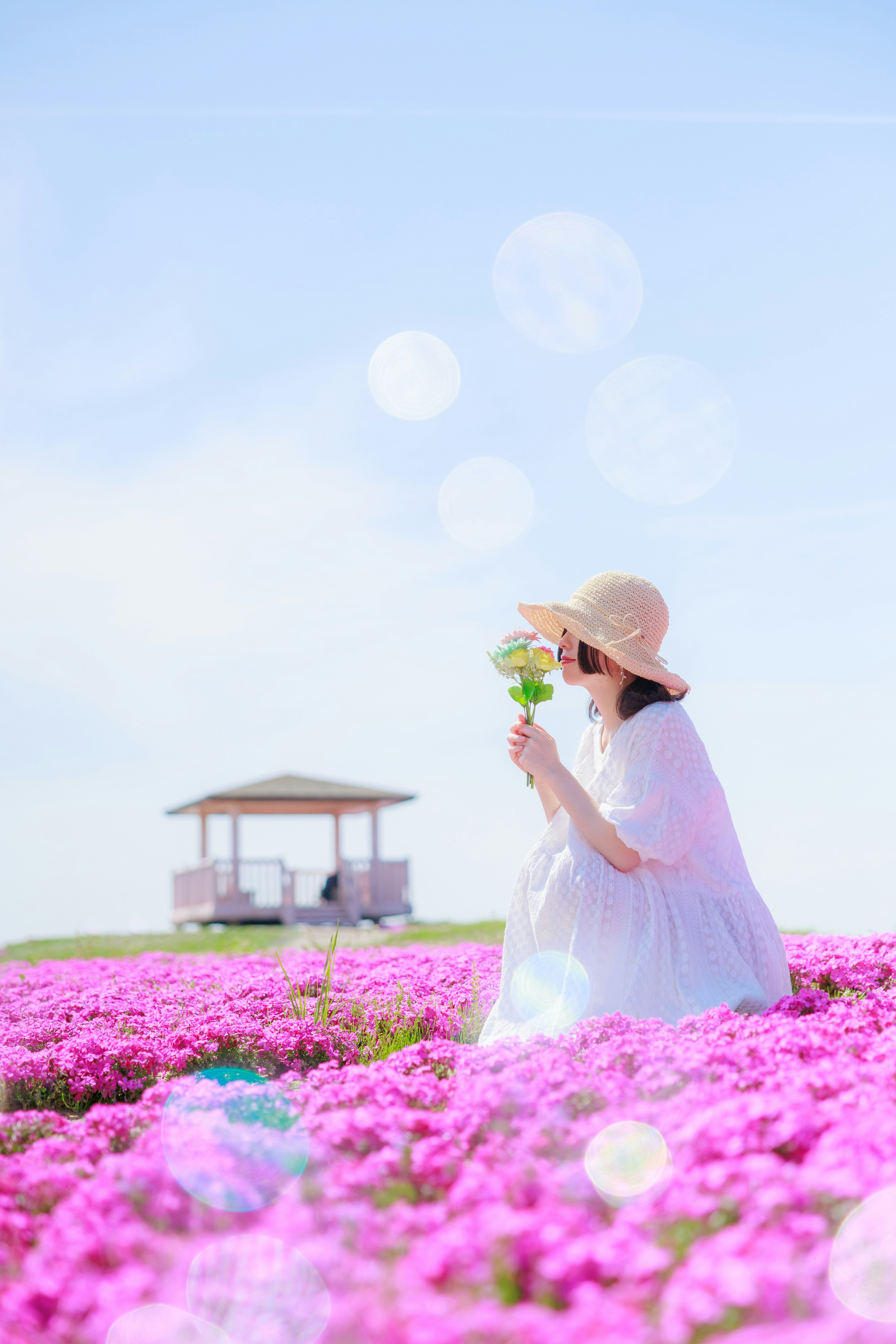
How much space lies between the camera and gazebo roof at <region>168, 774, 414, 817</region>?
965 inches

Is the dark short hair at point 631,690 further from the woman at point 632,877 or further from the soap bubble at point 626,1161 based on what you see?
the soap bubble at point 626,1161

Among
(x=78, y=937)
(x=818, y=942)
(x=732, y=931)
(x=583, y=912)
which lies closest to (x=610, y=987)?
(x=583, y=912)

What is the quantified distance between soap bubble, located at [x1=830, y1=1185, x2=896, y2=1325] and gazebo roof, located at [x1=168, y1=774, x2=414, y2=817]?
22902 millimetres

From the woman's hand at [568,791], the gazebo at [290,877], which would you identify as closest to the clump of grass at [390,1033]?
the woman's hand at [568,791]

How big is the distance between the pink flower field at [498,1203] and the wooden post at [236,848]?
20.1 m

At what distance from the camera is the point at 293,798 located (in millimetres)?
24562

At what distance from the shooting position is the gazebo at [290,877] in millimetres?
23766

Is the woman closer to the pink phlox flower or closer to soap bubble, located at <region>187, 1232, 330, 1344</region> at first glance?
the pink phlox flower

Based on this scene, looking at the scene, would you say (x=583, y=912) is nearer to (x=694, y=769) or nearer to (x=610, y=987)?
(x=610, y=987)

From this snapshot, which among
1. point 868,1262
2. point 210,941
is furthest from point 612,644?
Result: point 210,941

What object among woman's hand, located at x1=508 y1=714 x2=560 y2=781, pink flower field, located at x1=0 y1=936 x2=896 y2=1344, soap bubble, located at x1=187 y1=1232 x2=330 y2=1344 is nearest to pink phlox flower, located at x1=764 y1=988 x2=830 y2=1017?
pink flower field, located at x1=0 y1=936 x2=896 y2=1344

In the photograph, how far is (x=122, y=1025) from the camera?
604 centimetres

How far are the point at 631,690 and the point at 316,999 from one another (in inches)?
123

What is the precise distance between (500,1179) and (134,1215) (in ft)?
2.92
